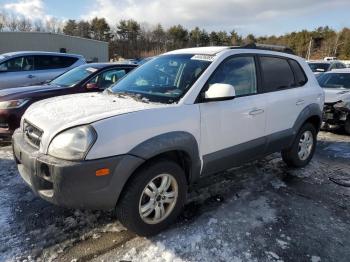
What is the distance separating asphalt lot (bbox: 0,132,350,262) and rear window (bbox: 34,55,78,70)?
5609mm

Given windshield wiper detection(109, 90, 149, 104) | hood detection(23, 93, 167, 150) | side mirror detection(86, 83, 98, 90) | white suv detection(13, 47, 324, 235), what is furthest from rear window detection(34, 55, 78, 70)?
windshield wiper detection(109, 90, 149, 104)

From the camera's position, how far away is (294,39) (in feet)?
225

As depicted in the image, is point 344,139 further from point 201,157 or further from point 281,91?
point 201,157

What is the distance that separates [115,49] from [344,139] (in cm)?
5767

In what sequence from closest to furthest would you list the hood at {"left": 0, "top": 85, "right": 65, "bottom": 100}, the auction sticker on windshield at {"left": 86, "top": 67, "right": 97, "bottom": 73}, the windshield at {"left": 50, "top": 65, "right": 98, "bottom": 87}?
1. the hood at {"left": 0, "top": 85, "right": 65, "bottom": 100}
2. the windshield at {"left": 50, "top": 65, "right": 98, "bottom": 87}
3. the auction sticker on windshield at {"left": 86, "top": 67, "right": 97, "bottom": 73}

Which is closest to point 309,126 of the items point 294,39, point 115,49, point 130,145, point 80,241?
point 130,145

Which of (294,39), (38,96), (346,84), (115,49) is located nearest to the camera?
(38,96)

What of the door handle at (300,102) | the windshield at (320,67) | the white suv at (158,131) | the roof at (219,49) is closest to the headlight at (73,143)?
the white suv at (158,131)

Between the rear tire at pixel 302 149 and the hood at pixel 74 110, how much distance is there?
263cm

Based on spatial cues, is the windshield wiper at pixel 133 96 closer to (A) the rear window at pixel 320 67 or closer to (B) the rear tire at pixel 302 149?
(B) the rear tire at pixel 302 149

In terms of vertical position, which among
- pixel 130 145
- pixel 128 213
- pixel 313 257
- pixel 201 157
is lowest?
pixel 313 257

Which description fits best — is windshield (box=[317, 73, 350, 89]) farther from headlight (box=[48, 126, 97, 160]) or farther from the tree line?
the tree line

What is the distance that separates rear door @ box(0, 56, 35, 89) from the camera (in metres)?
8.78

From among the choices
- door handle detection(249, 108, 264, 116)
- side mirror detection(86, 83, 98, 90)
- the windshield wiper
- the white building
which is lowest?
door handle detection(249, 108, 264, 116)
